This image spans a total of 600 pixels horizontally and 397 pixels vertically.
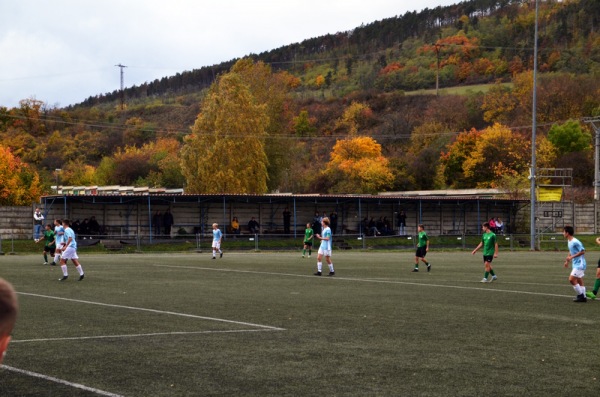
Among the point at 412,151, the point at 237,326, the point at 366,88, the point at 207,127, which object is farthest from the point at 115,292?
the point at 366,88

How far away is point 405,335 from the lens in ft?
44.4

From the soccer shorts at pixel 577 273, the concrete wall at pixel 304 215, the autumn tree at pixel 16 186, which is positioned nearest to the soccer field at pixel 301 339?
the soccer shorts at pixel 577 273

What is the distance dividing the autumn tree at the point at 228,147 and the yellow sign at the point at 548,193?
23.6 metres

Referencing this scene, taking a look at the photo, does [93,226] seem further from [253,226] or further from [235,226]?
[253,226]

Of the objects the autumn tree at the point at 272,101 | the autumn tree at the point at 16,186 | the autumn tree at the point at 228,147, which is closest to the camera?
the autumn tree at the point at 228,147

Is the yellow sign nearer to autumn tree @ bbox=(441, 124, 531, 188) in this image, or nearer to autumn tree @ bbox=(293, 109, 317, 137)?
autumn tree @ bbox=(441, 124, 531, 188)

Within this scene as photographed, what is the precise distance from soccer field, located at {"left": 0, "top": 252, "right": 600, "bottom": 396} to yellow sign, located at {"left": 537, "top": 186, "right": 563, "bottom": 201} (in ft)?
103

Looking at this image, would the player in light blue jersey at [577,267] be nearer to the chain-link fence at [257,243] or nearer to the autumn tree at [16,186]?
the chain-link fence at [257,243]

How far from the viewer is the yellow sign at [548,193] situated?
5503 cm

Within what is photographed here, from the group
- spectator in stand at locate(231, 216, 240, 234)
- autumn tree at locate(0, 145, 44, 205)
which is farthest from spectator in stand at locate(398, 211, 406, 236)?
autumn tree at locate(0, 145, 44, 205)

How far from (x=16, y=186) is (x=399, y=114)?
76.4 metres

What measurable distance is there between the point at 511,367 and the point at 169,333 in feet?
18.7

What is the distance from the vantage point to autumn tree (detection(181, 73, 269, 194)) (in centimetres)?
6838

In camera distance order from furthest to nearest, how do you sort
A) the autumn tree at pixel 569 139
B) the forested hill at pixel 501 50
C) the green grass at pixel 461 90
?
the forested hill at pixel 501 50, the green grass at pixel 461 90, the autumn tree at pixel 569 139
